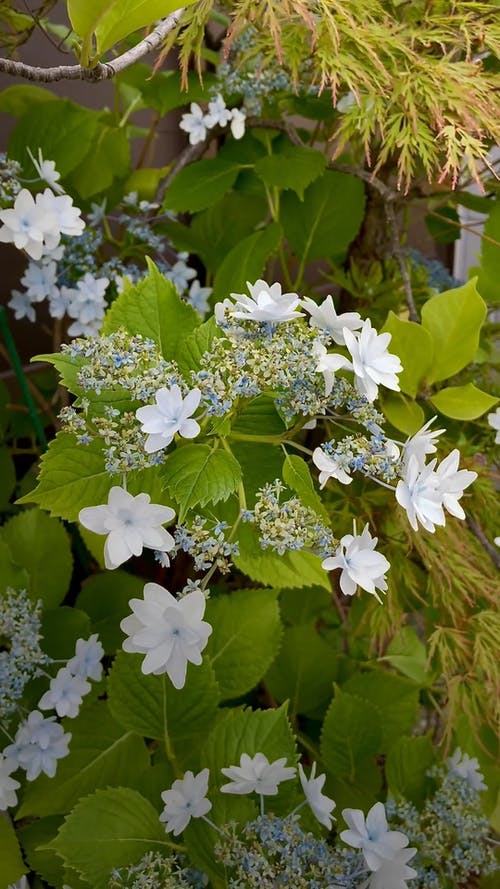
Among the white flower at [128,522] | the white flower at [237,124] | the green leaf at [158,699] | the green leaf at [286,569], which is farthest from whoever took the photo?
the white flower at [237,124]

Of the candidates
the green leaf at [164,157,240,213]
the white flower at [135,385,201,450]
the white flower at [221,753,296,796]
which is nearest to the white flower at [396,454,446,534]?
the white flower at [135,385,201,450]

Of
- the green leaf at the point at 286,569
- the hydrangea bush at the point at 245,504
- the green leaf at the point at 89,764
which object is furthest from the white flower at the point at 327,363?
the green leaf at the point at 89,764

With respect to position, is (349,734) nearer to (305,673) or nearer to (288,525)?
(305,673)

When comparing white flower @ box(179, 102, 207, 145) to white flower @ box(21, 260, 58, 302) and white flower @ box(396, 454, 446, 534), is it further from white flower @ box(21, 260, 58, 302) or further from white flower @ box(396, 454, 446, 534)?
white flower @ box(396, 454, 446, 534)

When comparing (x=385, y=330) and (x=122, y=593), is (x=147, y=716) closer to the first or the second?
(x=122, y=593)

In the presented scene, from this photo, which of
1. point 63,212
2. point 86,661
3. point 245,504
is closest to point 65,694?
point 86,661

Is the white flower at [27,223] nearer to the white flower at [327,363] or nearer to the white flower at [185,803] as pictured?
the white flower at [327,363]
